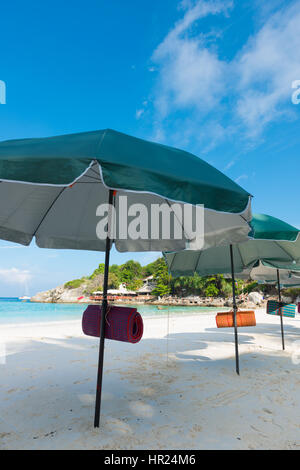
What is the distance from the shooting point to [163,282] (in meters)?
61.5

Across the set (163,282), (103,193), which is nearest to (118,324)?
(103,193)

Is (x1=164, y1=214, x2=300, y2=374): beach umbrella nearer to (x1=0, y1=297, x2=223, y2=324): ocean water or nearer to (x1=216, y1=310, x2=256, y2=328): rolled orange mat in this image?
(x1=216, y1=310, x2=256, y2=328): rolled orange mat

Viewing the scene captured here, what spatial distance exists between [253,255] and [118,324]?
3.39 metres

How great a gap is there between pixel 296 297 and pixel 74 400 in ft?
138

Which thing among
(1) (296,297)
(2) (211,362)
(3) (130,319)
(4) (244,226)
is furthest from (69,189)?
(1) (296,297)

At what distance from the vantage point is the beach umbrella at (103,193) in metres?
1.58

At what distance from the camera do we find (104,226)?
12.3ft

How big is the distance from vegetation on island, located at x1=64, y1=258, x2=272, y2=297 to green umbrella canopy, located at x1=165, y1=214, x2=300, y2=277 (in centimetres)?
2354

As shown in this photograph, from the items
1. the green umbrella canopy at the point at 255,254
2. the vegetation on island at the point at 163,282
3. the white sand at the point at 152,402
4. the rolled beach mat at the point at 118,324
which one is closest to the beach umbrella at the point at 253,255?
the green umbrella canopy at the point at 255,254

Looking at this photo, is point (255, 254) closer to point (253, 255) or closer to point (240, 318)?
point (253, 255)

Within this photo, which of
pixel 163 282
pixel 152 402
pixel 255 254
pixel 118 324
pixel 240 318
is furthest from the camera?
pixel 163 282

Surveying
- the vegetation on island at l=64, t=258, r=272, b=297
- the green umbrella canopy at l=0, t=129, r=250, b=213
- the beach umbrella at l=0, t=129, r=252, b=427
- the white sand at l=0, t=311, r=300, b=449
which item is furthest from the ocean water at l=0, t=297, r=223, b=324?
the green umbrella canopy at l=0, t=129, r=250, b=213

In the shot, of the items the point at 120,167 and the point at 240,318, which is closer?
the point at 120,167
